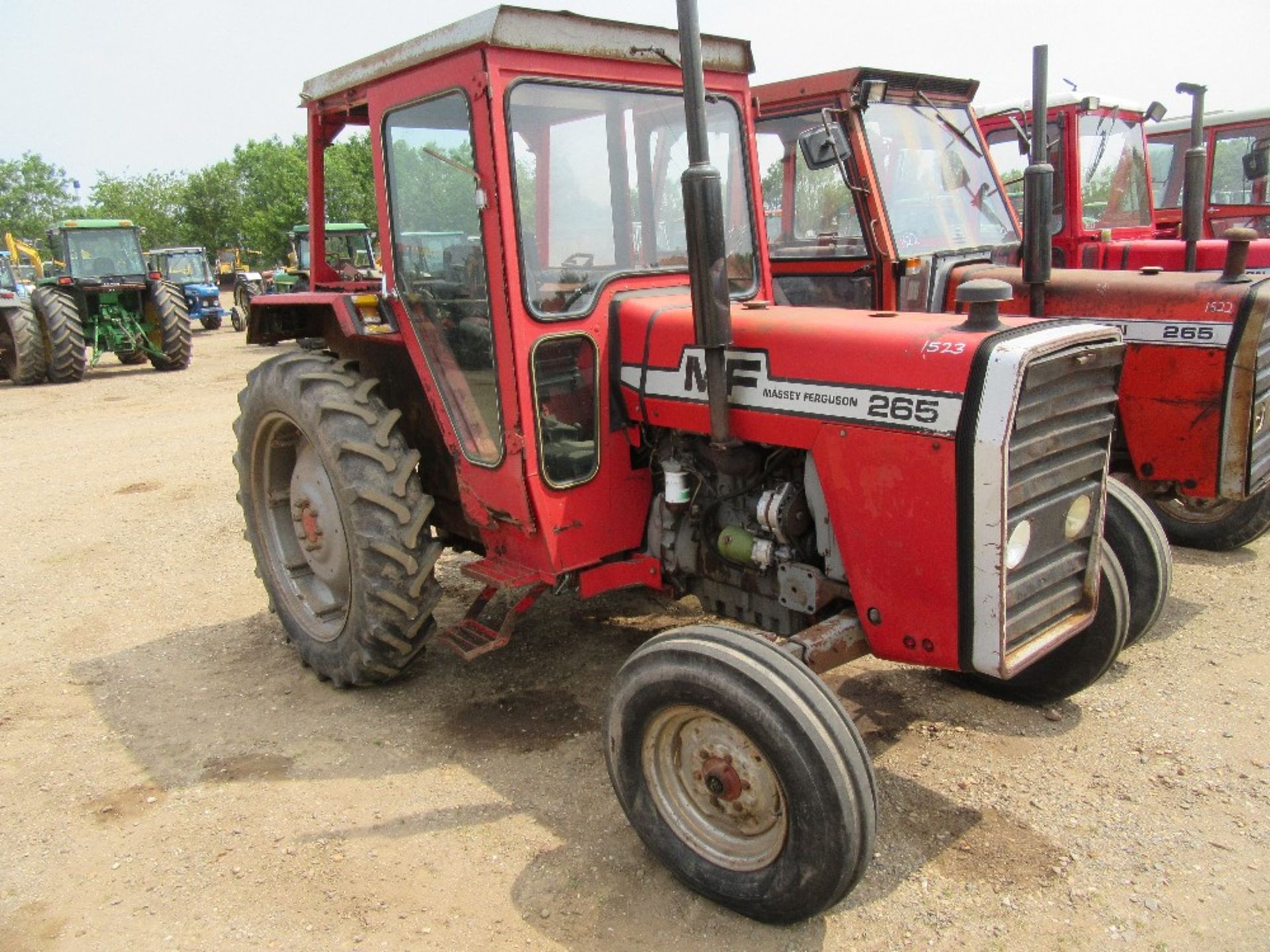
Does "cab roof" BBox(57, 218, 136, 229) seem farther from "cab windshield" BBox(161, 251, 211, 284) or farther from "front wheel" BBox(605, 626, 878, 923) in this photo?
"front wheel" BBox(605, 626, 878, 923)

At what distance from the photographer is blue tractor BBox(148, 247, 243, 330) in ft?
75.9

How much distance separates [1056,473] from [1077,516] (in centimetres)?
22

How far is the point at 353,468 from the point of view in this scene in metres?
3.62

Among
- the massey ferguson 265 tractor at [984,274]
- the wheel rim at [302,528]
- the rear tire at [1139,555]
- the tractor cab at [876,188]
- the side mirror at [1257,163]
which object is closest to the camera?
the rear tire at [1139,555]

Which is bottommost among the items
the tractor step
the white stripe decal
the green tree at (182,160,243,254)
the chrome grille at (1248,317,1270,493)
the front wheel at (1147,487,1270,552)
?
the front wheel at (1147,487,1270,552)

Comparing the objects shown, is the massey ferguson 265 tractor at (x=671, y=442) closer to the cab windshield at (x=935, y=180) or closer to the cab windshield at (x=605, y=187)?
the cab windshield at (x=605, y=187)

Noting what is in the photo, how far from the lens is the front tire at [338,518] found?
3.62 meters

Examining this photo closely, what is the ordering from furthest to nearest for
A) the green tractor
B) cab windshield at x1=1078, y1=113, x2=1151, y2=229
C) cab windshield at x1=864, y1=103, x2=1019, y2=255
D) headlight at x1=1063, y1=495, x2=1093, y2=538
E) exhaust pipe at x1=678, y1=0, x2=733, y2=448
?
the green tractor
cab windshield at x1=1078, y1=113, x2=1151, y2=229
cab windshield at x1=864, y1=103, x2=1019, y2=255
headlight at x1=1063, y1=495, x2=1093, y2=538
exhaust pipe at x1=678, y1=0, x2=733, y2=448

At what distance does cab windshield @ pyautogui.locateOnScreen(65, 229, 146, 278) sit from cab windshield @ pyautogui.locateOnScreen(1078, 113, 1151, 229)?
1438 cm

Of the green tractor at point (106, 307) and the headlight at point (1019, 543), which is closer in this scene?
the headlight at point (1019, 543)

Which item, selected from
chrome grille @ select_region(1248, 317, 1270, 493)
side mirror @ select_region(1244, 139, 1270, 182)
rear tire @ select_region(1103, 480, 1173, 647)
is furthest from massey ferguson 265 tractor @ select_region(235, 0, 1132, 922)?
side mirror @ select_region(1244, 139, 1270, 182)

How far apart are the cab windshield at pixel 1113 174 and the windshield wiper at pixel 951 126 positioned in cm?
102

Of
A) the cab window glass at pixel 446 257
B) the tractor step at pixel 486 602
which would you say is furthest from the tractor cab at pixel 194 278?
the tractor step at pixel 486 602

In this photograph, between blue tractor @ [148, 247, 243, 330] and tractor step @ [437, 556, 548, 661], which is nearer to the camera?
tractor step @ [437, 556, 548, 661]
